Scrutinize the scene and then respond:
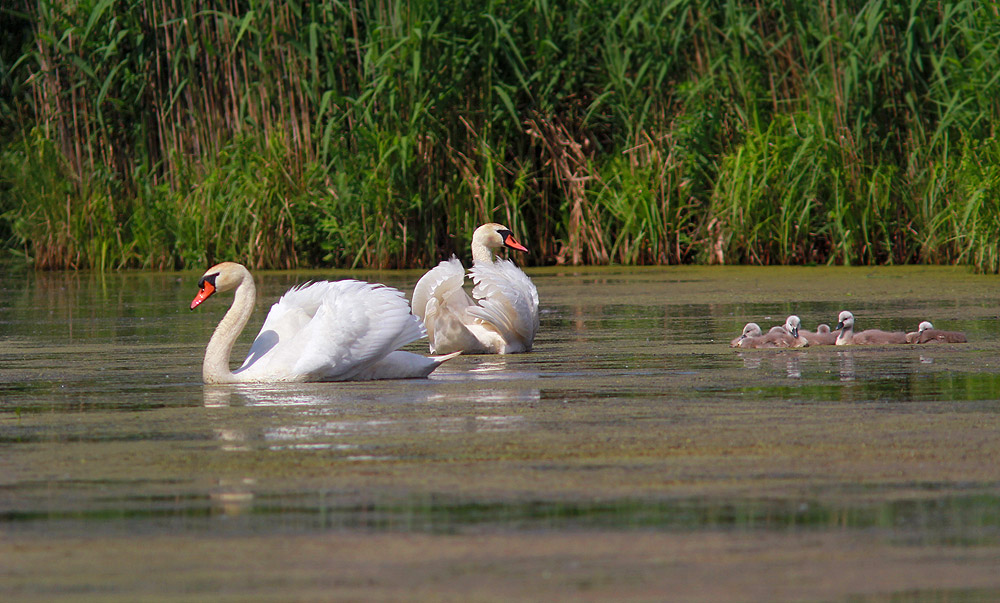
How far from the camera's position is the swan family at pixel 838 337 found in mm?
8281

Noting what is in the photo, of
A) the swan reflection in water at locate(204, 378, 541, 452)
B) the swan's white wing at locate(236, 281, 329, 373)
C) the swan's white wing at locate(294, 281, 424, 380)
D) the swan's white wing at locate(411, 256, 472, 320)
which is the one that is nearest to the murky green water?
the swan reflection in water at locate(204, 378, 541, 452)

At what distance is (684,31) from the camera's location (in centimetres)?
1567

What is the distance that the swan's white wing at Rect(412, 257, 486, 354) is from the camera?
28.4 feet

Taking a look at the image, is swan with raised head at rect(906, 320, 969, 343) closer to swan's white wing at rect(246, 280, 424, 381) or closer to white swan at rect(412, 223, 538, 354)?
white swan at rect(412, 223, 538, 354)

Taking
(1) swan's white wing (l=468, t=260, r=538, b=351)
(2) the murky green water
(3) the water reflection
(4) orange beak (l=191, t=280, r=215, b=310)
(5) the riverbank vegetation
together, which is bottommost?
(2) the murky green water

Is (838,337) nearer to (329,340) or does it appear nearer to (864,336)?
(864,336)

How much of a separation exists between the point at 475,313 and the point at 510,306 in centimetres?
20

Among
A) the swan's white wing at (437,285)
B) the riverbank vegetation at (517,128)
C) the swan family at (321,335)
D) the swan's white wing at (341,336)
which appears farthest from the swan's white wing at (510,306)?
the riverbank vegetation at (517,128)

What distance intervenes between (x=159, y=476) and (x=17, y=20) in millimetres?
16546

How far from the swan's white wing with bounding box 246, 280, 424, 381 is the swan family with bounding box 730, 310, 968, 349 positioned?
201 centimetres

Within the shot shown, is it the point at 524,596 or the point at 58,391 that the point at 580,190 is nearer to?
the point at 58,391

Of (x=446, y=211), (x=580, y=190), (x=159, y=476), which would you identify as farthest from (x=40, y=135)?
(x=159, y=476)

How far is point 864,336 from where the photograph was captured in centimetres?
847

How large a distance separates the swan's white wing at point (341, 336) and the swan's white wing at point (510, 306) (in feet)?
4.19
